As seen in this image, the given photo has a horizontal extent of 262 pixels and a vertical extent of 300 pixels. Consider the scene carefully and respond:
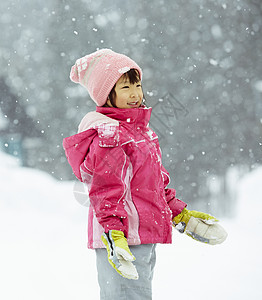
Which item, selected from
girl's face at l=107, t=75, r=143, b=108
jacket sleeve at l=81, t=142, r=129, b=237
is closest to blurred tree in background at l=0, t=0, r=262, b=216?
girl's face at l=107, t=75, r=143, b=108

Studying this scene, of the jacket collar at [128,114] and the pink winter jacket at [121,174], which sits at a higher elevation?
the jacket collar at [128,114]

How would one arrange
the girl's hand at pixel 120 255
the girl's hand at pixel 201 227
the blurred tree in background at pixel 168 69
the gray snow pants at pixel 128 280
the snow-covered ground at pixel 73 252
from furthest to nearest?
the blurred tree in background at pixel 168 69 → the snow-covered ground at pixel 73 252 → the girl's hand at pixel 201 227 → the gray snow pants at pixel 128 280 → the girl's hand at pixel 120 255

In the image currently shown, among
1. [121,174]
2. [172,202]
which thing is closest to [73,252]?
[172,202]

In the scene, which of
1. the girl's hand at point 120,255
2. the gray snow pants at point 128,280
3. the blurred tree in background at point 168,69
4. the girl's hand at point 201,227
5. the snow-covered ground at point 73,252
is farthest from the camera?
the blurred tree in background at point 168,69

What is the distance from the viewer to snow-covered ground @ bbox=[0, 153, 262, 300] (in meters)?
2.05

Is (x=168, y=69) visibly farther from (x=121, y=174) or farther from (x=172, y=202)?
(x=121, y=174)

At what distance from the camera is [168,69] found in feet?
10.9

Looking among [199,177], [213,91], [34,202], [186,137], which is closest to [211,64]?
[213,91]

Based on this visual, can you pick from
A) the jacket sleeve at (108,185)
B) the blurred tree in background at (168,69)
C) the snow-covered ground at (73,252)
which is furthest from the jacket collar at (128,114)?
the blurred tree in background at (168,69)

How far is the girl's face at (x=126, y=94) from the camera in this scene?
1106 millimetres

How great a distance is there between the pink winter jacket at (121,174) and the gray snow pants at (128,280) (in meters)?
0.03

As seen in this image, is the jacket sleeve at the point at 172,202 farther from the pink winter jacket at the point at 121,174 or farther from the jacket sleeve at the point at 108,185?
the jacket sleeve at the point at 108,185

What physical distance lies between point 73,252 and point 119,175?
172 centimetres

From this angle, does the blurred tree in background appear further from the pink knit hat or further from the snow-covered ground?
the pink knit hat
